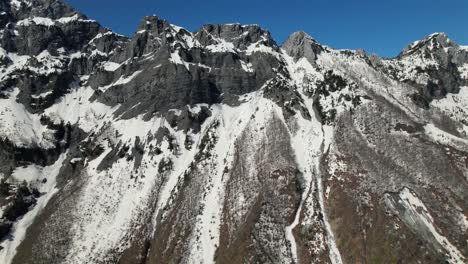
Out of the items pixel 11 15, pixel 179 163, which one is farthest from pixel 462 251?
pixel 11 15

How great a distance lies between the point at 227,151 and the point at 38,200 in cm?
4913

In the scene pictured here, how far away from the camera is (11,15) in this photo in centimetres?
18612

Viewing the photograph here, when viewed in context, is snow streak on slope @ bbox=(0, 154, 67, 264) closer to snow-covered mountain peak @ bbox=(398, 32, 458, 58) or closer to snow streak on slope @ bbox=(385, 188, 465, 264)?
snow streak on slope @ bbox=(385, 188, 465, 264)

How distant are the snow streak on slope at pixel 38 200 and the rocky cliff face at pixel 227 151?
52cm

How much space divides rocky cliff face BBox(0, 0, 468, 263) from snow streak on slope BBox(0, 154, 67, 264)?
52 centimetres

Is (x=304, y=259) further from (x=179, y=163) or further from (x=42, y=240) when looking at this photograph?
(x=42, y=240)

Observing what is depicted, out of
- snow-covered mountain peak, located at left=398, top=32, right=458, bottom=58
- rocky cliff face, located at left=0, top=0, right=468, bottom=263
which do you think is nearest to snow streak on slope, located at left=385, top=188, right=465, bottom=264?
rocky cliff face, located at left=0, top=0, right=468, bottom=263

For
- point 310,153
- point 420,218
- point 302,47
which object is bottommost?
point 420,218

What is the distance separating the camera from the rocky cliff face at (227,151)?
272 ft

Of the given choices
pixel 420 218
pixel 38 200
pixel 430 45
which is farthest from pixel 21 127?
pixel 430 45

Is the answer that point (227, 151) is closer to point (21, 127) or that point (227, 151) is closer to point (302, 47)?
point (21, 127)

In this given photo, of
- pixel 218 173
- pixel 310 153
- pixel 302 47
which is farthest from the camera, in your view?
pixel 302 47

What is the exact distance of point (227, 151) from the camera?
109m

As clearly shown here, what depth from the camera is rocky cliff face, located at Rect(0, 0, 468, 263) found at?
272 feet
